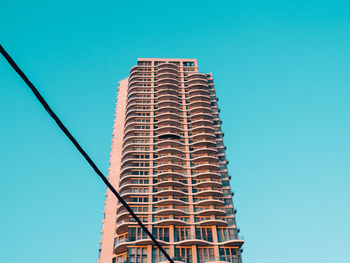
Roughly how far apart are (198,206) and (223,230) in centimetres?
654

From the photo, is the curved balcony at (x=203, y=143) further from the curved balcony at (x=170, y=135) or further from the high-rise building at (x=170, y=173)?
the curved balcony at (x=170, y=135)

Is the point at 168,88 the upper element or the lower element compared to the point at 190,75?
lower

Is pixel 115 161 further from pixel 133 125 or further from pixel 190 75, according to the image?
pixel 190 75

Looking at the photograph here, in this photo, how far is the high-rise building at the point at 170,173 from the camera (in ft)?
200

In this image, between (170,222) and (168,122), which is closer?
(170,222)

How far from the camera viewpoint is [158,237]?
6162 centimetres

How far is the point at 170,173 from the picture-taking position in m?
69.4

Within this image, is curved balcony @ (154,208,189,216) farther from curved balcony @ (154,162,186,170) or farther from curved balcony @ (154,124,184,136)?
curved balcony @ (154,124,184,136)

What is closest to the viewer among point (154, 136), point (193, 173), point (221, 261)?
point (221, 261)

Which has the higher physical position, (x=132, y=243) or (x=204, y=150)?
(x=204, y=150)

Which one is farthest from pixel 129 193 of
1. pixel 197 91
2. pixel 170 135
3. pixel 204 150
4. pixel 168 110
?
pixel 197 91

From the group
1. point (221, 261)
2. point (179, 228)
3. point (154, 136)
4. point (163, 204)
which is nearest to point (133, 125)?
point (154, 136)

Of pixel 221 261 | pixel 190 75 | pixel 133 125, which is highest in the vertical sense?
pixel 190 75

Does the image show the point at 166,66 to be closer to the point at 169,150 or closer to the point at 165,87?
the point at 165,87
